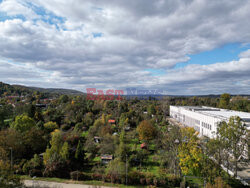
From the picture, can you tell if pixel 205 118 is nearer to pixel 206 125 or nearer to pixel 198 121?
pixel 206 125

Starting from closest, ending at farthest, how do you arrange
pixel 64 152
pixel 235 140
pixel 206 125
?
pixel 235 140 → pixel 64 152 → pixel 206 125

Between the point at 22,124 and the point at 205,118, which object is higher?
the point at 205,118

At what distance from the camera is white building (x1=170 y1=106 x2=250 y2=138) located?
2605cm

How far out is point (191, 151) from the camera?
1326cm

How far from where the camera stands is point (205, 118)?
2992cm

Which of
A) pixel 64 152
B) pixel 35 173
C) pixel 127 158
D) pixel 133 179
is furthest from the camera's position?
pixel 127 158

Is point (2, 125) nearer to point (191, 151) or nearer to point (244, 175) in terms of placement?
point (191, 151)

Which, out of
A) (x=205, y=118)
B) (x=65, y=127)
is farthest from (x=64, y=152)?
(x=205, y=118)

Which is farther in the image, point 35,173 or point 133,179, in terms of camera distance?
point 35,173

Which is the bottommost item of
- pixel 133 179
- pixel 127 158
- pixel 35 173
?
pixel 35 173

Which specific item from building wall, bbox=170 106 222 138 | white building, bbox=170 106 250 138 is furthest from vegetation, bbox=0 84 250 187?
building wall, bbox=170 106 222 138

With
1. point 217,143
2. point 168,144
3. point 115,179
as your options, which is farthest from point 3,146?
point 217,143

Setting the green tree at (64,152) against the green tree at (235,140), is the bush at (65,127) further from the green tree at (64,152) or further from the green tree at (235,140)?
the green tree at (235,140)

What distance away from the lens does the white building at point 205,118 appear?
2605 centimetres
